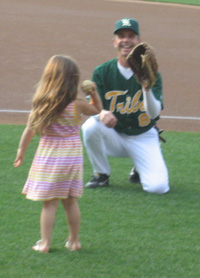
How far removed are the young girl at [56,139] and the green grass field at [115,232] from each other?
0.86 ft

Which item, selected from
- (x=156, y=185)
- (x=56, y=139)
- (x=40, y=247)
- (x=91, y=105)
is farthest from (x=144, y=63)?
(x=40, y=247)

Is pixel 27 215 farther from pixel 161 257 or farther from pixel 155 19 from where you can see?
pixel 155 19

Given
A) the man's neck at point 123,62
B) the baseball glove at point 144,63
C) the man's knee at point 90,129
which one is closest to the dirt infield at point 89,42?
the man's knee at point 90,129

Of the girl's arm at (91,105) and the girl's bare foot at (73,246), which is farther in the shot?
the girl's bare foot at (73,246)

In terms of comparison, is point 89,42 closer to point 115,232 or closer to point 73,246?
point 115,232

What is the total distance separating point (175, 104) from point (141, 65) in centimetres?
441

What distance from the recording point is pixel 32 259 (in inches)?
154

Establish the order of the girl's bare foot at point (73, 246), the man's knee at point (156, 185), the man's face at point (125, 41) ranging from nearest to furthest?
the girl's bare foot at point (73, 246)
the man's knee at point (156, 185)
the man's face at point (125, 41)

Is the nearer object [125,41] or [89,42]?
[125,41]

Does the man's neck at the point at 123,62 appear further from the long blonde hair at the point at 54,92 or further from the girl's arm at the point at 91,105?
the long blonde hair at the point at 54,92

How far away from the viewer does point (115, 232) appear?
4477 millimetres

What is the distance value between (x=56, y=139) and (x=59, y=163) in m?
0.17

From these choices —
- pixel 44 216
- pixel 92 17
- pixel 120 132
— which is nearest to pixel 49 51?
pixel 92 17

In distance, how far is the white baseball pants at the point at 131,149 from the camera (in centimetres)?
545
